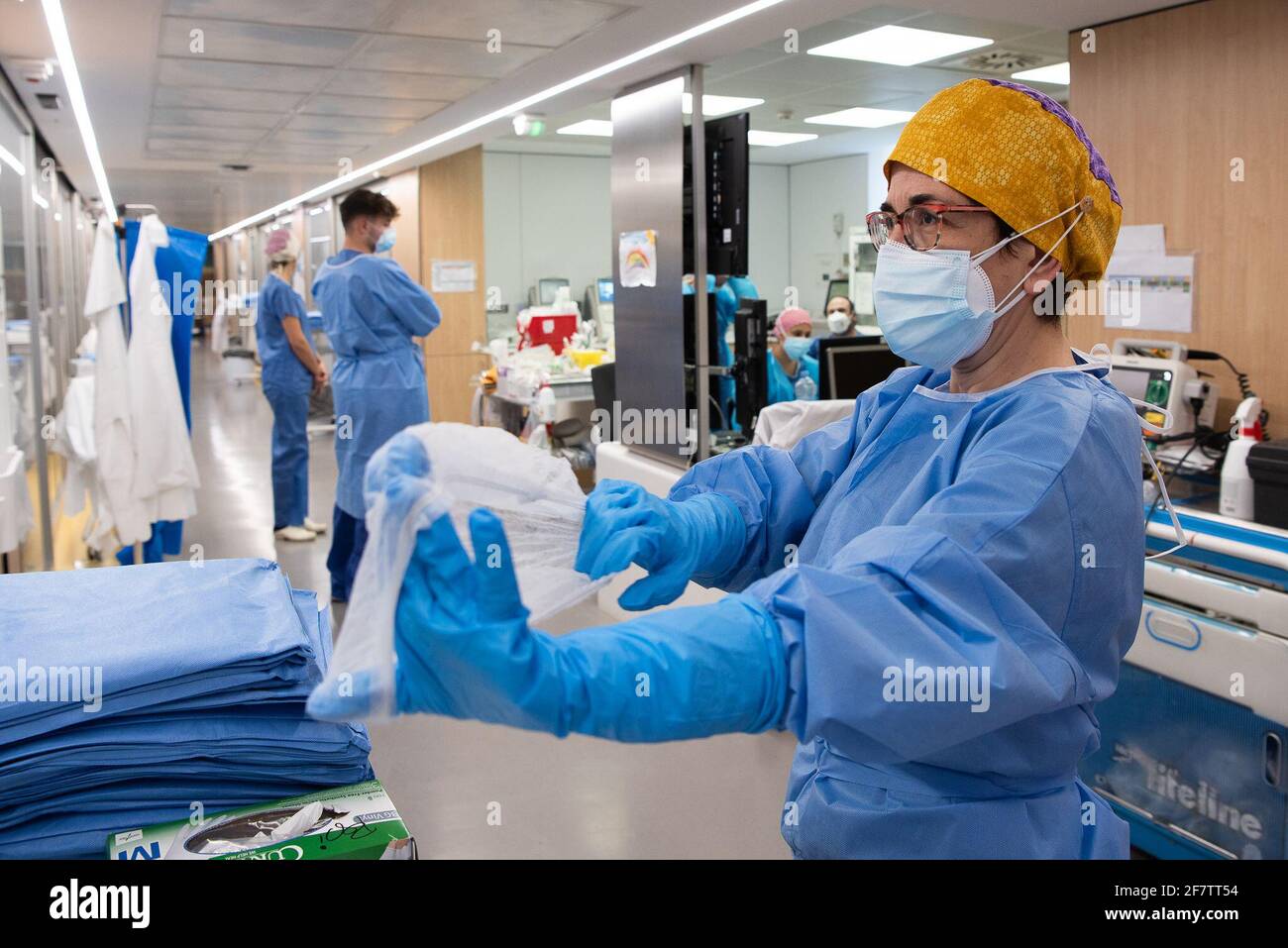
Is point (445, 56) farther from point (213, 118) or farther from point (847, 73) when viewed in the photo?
point (847, 73)

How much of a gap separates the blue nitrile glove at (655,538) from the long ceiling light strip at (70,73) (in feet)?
11.1

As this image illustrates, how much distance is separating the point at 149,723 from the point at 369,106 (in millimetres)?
5302

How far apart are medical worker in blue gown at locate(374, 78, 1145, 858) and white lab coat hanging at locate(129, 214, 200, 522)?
3.23 metres

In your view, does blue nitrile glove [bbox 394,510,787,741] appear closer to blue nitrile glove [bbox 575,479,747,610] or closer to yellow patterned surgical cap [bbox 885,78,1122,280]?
blue nitrile glove [bbox 575,479,747,610]

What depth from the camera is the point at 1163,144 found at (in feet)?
11.2

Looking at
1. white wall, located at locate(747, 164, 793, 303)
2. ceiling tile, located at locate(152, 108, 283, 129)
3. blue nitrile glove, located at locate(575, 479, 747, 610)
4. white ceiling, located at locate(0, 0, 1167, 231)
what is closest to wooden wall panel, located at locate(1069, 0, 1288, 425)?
white ceiling, located at locate(0, 0, 1167, 231)

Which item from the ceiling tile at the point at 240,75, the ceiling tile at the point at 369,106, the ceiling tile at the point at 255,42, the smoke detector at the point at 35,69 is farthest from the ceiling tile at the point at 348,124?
the ceiling tile at the point at 255,42

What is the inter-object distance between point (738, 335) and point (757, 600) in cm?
366

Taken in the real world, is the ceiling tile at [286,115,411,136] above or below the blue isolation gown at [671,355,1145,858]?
above

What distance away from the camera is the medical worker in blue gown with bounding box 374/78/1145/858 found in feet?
2.56

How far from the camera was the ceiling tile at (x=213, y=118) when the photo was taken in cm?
586

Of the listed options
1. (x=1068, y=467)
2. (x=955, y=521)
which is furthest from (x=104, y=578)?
(x=1068, y=467)

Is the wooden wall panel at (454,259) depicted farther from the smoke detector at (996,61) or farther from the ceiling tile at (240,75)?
the smoke detector at (996,61)
